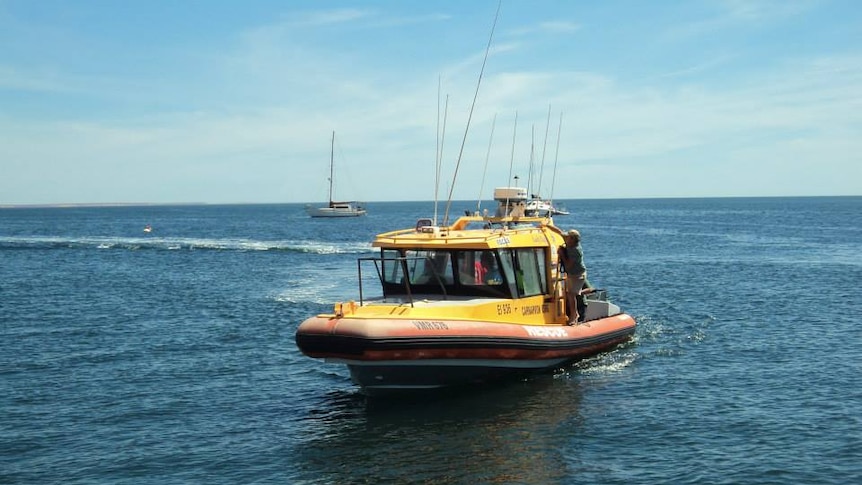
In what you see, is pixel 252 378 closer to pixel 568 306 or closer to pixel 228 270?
pixel 568 306

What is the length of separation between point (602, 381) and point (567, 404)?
7.24ft

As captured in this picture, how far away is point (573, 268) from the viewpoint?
20156mm

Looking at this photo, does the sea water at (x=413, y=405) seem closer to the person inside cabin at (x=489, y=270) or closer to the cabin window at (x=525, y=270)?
the cabin window at (x=525, y=270)

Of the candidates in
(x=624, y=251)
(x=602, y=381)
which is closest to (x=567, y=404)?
(x=602, y=381)

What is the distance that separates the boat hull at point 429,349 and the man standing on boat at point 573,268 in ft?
3.32

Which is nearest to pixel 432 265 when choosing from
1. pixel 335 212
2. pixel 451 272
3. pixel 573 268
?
pixel 451 272

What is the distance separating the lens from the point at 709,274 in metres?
43.3

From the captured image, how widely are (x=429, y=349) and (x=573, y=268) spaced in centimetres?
522

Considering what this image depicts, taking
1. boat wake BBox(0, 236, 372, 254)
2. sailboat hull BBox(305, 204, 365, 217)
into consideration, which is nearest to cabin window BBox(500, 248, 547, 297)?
boat wake BBox(0, 236, 372, 254)

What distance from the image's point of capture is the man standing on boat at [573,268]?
2002 cm

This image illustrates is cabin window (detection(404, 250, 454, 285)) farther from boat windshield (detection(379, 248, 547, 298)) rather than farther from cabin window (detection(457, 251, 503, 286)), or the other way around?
cabin window (detection(457, 251, 503, 286))

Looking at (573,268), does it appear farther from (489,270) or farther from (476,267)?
(476,267)

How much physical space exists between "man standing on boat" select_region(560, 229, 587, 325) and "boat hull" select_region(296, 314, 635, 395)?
1.01 meters

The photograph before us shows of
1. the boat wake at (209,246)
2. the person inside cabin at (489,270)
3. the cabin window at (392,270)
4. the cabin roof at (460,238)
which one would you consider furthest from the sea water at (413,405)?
the boat wake at (209,246)
